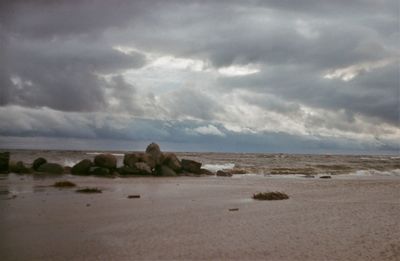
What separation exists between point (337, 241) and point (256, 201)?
9.67 m

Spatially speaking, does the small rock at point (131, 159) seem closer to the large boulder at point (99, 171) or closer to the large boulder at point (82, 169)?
the large boulder at point (99, 171)

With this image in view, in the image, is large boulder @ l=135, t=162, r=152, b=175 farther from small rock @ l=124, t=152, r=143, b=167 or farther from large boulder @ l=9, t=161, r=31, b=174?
large boulder @ l=9, t=161, r=31, b=174

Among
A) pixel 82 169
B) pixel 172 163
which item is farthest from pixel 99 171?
pixel 172 163

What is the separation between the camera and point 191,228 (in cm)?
1389

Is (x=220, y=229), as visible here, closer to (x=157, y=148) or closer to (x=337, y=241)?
(x=337, y=241)

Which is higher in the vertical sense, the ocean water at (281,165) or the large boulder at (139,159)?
the large boulder at (139,159)

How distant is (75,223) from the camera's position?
563 inches

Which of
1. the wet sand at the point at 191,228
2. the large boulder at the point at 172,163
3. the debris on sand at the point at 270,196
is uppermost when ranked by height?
the large boulder at the point at 172,163

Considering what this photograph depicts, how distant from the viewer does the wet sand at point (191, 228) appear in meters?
10.6

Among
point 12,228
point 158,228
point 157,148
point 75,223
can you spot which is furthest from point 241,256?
point 157,148

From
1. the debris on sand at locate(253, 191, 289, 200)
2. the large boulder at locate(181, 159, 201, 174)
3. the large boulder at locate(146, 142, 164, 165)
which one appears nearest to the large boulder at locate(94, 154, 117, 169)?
the large boulder at locate(146, 142, 164, 165)

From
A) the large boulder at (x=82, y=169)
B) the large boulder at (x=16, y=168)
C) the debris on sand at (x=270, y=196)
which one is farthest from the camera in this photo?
the large boulder at (x=82, y=169)

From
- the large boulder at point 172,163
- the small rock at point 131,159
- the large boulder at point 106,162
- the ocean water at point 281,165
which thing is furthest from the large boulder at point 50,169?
the ocean water at point 281,165

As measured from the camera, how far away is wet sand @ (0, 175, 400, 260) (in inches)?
419
